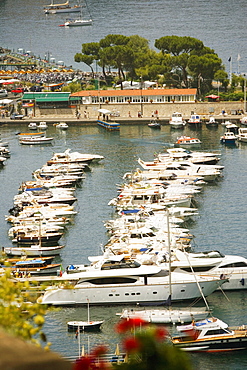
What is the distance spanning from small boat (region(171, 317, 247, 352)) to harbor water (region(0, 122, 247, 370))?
0.78 ft

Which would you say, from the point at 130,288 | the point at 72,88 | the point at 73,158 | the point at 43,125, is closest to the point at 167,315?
the point at 130,288

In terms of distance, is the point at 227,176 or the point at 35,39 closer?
the point at 227,176

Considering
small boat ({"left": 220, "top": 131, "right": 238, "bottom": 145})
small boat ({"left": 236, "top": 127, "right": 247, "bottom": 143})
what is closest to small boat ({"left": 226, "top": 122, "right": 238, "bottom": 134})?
small boat ({"left": 236, "top": 127, "right": 247, "bottom": 143})

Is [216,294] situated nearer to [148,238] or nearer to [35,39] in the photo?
[148,238]

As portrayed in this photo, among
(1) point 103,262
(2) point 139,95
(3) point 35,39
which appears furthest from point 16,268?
(3) point 35,39

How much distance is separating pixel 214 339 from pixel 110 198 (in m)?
19.0

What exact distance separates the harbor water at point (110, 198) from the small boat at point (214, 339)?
0.78 ft

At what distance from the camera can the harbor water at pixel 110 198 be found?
2059 cm

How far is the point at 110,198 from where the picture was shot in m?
37.6

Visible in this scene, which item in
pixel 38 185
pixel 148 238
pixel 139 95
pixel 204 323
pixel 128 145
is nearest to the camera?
pixel 204 323

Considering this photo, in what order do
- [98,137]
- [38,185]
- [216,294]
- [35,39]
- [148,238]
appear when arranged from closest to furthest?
[216,294], [148,238], [38,185], [98,137], [35,39]

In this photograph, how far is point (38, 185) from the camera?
39.7 m

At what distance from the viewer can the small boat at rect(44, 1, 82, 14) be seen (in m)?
151

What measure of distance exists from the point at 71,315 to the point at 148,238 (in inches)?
251
